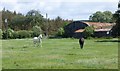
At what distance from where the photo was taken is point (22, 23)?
167m

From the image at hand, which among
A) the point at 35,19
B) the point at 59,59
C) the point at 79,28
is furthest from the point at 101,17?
the point at 59,59

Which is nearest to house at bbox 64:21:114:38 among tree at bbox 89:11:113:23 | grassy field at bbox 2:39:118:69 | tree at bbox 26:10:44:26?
tree at bbox 26:10:44:26

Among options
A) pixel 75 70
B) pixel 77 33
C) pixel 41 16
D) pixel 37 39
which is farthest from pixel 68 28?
pixel 75 70

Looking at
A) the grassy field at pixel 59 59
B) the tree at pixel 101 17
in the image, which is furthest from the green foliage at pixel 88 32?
the tree at pixel 101 17

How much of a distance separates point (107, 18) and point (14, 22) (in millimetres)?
54593

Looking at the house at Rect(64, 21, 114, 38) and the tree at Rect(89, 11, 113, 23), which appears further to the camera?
the tree at Rect(89, 11, 113, 23)

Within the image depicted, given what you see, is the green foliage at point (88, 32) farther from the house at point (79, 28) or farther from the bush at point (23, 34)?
the bush at point (23, 34)

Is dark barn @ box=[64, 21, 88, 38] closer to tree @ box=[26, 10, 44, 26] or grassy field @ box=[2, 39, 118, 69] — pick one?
tree @ box=[26, 10, 44, 26]

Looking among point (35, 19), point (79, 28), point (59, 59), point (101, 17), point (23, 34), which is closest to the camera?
point (59, 59)

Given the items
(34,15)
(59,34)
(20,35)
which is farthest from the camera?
(34,15)

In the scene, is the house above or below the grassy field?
below

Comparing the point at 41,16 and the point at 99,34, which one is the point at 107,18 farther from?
the point at 99,34

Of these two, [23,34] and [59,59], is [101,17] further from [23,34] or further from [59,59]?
[59,59]

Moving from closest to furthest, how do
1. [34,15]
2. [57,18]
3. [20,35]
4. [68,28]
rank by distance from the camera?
[20,35] < [68,28] < [34,15] < [57,18]
